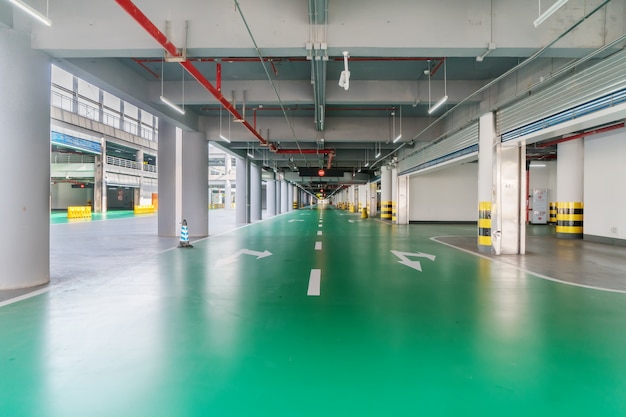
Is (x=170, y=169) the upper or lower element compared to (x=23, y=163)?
upper

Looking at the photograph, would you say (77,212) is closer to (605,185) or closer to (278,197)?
(278,197)

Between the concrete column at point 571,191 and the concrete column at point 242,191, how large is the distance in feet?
54.3

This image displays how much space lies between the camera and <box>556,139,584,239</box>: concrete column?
13.3m

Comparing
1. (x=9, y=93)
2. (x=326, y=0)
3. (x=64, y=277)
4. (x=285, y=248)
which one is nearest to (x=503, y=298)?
(x=326, y=0)

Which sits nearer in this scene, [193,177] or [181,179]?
[193,177]

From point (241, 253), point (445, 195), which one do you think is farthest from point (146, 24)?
point (445, 195)

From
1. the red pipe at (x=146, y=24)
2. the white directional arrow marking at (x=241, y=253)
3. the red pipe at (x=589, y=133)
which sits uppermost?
the red pipe at (x=589, y=133)

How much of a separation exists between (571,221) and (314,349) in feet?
48.6

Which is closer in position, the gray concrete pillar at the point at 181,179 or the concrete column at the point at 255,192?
the gray concrete pillar at the point at 181,179

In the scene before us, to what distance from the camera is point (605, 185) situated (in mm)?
11734

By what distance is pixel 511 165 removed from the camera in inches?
356

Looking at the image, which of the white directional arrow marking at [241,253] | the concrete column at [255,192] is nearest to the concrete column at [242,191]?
the concrete column at [255,192]

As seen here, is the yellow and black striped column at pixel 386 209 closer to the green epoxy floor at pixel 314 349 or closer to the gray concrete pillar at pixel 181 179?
the gray concrete pillar at pixel 181 179

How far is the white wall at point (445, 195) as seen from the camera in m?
20.7
